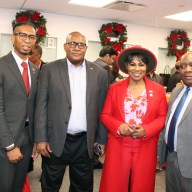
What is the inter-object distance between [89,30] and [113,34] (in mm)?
752

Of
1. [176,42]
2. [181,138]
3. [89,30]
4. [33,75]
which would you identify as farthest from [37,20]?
[181,138]

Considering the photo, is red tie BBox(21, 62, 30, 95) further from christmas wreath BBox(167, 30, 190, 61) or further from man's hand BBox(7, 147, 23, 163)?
christmas wreath BBox(167, 30, 190, 61)

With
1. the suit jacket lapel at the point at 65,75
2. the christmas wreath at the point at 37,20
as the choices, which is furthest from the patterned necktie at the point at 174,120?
the christmas wreath at the point at 37,20

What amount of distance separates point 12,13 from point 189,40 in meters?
6.03

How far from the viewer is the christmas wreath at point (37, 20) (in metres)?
7.61

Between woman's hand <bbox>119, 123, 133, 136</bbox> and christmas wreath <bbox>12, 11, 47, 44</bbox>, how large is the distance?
19.4ft

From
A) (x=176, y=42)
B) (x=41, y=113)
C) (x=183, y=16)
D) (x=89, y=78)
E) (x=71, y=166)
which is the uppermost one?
(x=183, y=16)

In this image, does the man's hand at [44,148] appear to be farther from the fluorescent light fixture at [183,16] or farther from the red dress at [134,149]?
the fluorescent light fixture at [183,16]

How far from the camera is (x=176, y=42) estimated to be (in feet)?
33.0

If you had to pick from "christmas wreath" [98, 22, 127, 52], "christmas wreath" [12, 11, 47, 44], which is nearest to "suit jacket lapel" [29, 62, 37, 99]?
"christmas wreath" [12, 11, 47, 44]

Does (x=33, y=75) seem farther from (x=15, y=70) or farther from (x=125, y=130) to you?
(x=125, y=130)

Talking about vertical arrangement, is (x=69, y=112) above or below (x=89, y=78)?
below

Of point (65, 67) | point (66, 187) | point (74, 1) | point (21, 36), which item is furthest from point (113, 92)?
point (74, 1)

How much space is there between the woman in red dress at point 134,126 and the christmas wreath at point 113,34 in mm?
6416
